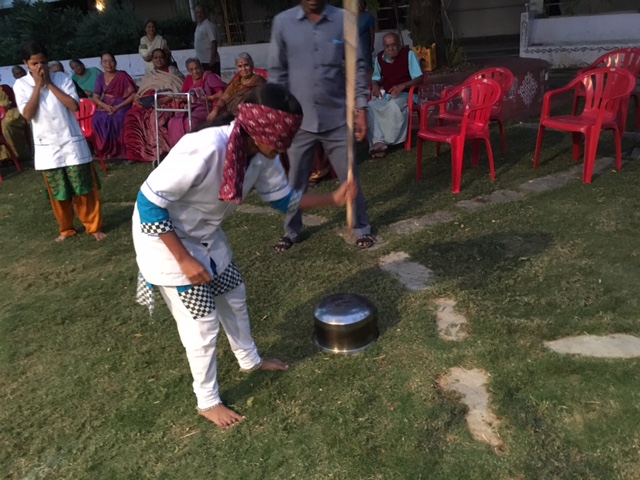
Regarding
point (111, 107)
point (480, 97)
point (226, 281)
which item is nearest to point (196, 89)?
point (111, 107)

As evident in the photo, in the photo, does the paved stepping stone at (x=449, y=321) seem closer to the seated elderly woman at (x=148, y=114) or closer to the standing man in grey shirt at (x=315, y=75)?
A: the standing man in grey shirt at (x=315, y=75)

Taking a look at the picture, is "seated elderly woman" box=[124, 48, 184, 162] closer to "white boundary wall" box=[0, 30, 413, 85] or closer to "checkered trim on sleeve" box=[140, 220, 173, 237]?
"checkered trim on sleeve" box=[140, 220, 173, 237]

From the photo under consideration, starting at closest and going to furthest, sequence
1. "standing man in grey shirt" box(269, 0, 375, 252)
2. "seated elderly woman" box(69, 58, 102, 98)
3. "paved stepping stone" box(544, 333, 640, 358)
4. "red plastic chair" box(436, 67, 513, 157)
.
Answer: "paved stepping stone" box(544, 333, 640, 358)
"standing man in grey shirt" box(269, 0, 375, 252)
"red plastic chair" box(436, 67, 513, 157)
"seated elderly woman" box(69, 58, 102, 98)

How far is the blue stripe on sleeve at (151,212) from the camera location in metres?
2.18

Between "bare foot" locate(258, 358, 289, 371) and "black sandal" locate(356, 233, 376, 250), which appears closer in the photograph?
"bare foot" locate(258, 358, 289, 371)

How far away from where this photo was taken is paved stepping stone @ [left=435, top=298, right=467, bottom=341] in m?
3.19

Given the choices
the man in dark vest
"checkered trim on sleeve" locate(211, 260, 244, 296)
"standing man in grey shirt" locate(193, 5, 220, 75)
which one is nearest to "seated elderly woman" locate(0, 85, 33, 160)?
"standing man in grey shirt" locate(193, 5, 220, 75)

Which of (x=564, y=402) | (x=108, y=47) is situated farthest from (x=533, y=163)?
(x=108, y=47)

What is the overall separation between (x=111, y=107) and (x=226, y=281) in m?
6.92

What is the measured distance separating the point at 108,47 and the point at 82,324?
47.6 ft

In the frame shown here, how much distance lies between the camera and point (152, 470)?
249 centimetres

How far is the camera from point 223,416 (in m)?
2.69

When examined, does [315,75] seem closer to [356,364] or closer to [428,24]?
[356,364]

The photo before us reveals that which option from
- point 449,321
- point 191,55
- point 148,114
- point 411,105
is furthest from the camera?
point 191,55
